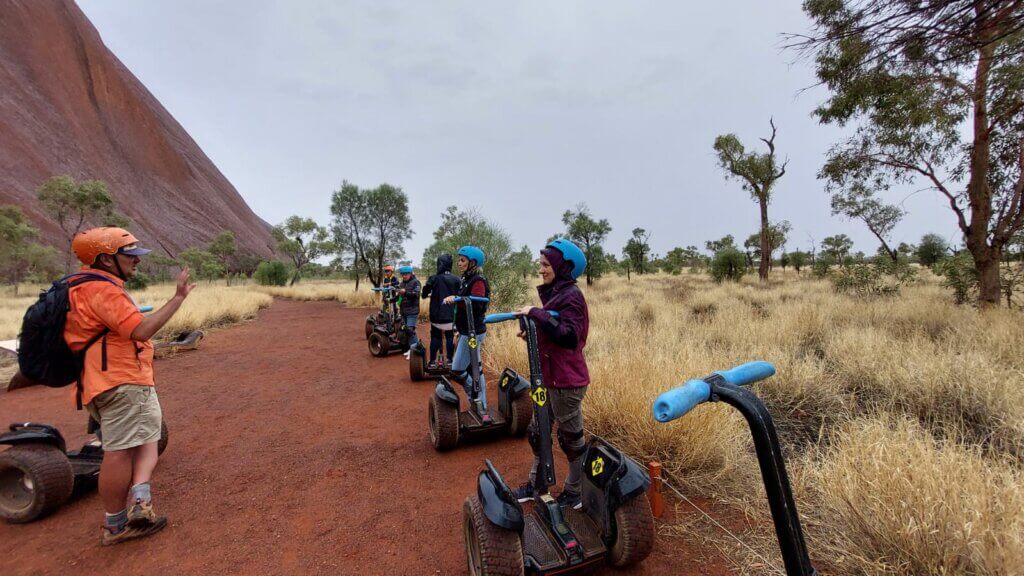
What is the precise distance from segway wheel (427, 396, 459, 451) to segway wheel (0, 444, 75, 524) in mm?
2808

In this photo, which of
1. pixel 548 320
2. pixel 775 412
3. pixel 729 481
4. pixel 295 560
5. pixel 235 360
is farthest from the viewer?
pixel 235 360

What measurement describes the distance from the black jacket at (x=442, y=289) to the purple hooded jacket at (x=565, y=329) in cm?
333

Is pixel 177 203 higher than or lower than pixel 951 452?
higher

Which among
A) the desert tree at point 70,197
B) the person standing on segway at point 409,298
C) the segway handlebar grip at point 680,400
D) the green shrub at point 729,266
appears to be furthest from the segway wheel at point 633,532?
the desert tree at point 70,197

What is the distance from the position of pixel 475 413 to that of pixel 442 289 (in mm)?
2133

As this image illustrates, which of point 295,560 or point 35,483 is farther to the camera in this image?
point 35,483

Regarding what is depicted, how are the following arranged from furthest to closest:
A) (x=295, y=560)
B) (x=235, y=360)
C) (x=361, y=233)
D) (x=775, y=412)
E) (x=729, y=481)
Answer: (x=361, y=233) → (x=235, y=360) → (x=775, y=412) → (x=729, y=481) → (x=295, y=560)

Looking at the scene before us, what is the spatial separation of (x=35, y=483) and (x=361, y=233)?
86.7ft

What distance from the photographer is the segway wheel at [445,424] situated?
3891mm

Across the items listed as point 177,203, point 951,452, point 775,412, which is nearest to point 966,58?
point 775,412

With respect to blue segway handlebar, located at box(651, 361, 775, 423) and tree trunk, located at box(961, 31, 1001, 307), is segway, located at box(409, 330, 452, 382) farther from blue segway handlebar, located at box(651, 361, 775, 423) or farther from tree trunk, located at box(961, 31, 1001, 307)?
tree trunk, located at box(961, 31, 1001, 307)

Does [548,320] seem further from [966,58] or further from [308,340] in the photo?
[308,340]

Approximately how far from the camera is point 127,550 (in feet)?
8.84

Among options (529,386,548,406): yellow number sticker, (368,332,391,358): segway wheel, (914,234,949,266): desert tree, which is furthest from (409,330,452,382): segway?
(914,234,949,266): desert tree
